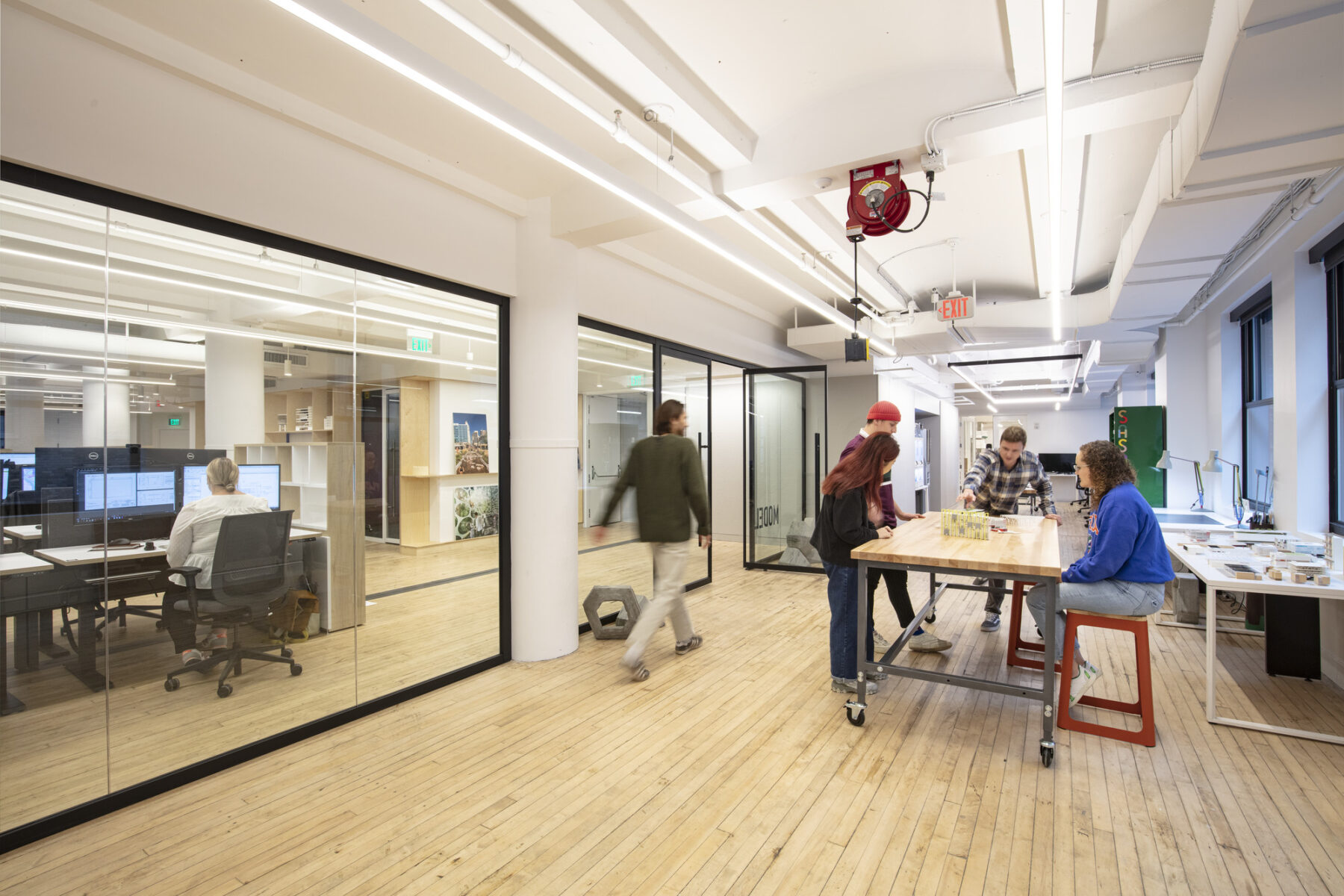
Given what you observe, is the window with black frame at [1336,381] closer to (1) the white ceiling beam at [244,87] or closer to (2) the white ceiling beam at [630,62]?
(2) the white ceiling beam at [630,62]

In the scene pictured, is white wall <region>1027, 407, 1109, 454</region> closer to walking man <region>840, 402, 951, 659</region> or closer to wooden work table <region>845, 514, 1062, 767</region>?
walking man <region>840, 402, 951, 659</region>

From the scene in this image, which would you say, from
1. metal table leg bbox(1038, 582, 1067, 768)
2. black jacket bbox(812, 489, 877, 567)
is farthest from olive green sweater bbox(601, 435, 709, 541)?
metal table leg bbox(1038, 582, 1067, 768)

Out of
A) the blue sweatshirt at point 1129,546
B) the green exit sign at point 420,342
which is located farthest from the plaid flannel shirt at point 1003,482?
the green exit sign at point 420,342

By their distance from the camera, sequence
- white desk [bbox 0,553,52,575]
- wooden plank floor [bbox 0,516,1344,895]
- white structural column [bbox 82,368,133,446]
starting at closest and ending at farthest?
wooden plank floor [bbox 0,516,1344,895] < white desk [bbox 0,553,52,575] < white structural column [bbox 82,368,133,446]

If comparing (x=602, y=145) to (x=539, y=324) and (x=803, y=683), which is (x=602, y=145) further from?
(x=803, y=683)

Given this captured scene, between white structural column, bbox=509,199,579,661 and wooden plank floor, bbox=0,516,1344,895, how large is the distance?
610 millimetres

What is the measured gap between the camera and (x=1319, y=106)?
7.91ft

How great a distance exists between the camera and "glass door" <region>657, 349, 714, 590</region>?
6.37 metres

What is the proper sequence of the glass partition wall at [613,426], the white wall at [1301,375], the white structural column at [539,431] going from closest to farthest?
the white wall at [1301,375], the white structural column at [539,431], the glass partition wall at [613,426]

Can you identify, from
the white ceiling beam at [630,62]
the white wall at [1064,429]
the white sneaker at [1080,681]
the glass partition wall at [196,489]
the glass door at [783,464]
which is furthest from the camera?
the white wall at [1064,429]

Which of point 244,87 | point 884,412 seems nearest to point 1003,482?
point 884,412

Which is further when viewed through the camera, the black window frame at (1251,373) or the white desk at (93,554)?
the black window frame at (1251,373)

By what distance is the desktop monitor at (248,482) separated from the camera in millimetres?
2773

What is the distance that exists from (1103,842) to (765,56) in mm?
3669
